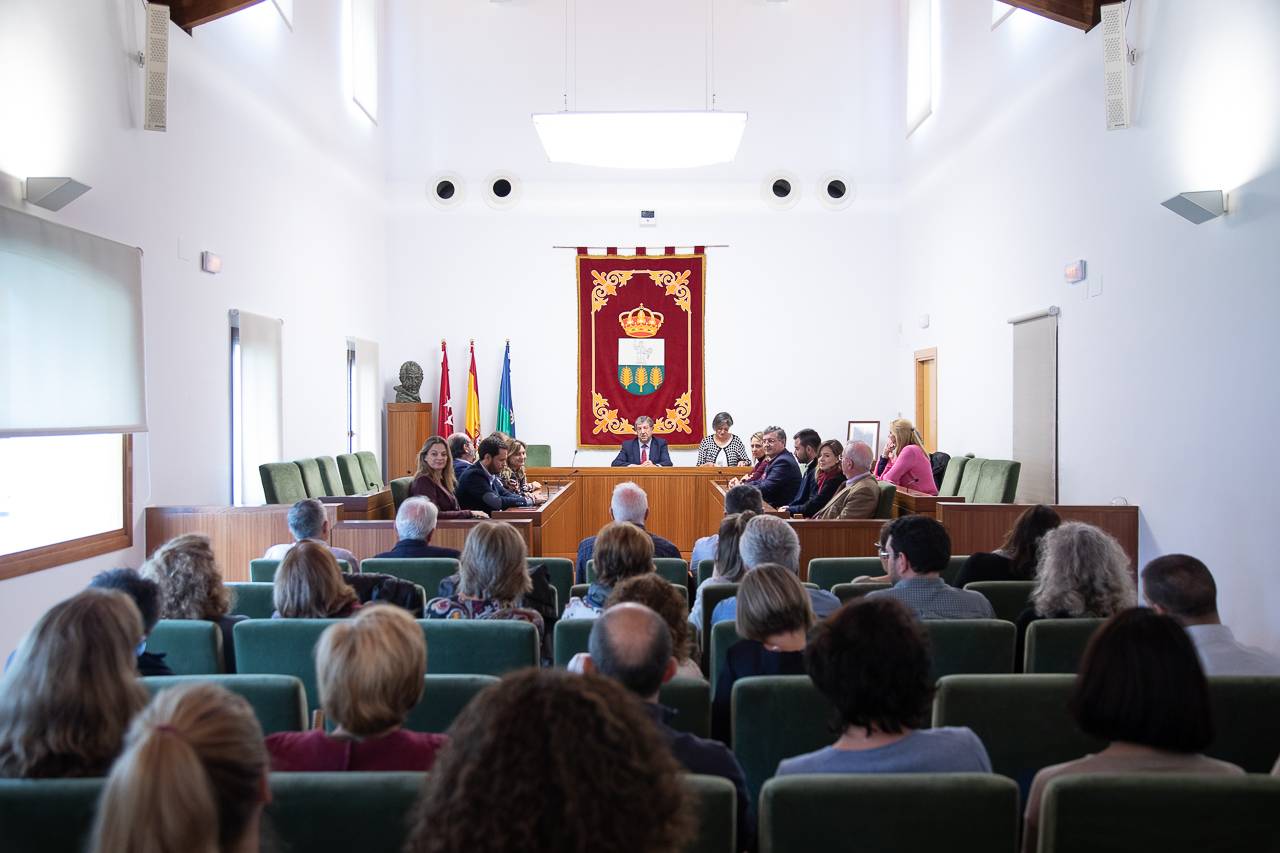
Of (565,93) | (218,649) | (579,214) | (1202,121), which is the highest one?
(565,93)

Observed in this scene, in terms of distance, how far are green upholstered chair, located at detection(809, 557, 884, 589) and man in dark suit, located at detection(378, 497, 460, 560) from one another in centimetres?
164

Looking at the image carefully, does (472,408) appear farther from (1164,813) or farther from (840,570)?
(1164,813)

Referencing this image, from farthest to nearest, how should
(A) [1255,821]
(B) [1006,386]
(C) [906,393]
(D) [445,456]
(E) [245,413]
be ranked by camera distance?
1. (C) [906,393]
2. (B) [1006,386]
3. (E) [245,413]
4. (D) [445,456]
5. (A) [1255,821]

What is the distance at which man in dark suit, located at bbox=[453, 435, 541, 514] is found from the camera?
6.96 metres

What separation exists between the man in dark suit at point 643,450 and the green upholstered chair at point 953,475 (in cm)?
285

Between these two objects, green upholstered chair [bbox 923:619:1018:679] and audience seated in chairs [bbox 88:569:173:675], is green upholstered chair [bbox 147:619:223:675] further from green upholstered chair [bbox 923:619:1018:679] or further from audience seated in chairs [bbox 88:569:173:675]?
green upholstered chair [bbox 923:619:1018:679]

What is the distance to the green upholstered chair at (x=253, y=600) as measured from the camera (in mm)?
4043

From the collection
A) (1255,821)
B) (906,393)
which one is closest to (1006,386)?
(906,393)

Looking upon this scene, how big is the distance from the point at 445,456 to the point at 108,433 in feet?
6.45

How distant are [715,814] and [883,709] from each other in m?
0.41

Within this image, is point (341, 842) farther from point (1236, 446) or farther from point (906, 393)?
point (906, 393)

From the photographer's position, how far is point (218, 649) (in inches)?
124

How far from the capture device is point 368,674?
194cm

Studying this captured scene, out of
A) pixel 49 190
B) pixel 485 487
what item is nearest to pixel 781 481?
pixel 485 487
